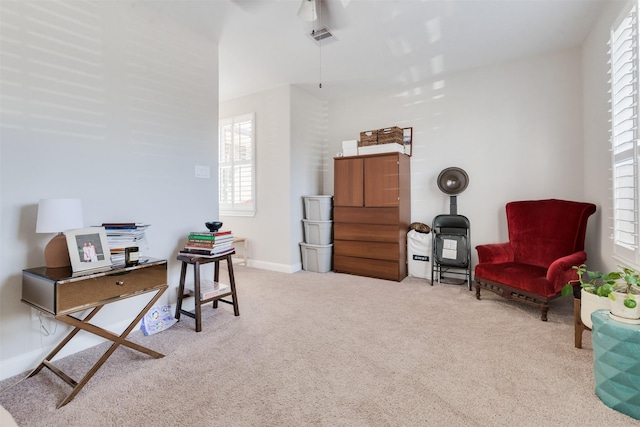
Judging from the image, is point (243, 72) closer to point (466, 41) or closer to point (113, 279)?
point (466, 41)

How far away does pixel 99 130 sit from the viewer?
6.90 feet

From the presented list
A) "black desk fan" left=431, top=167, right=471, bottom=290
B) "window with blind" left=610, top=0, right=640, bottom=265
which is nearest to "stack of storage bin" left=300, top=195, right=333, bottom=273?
"black desk fan" left=431, top=167, right=471, bottom=290

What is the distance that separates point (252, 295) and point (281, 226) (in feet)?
4.12

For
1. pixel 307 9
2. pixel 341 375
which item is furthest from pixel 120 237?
pixel 307 9

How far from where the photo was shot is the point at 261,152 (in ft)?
14.1

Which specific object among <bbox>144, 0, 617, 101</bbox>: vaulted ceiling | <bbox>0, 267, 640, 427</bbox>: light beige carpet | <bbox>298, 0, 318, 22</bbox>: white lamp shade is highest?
<bbox>144, 0, 617, 101</bbox>: vaulted ceiling

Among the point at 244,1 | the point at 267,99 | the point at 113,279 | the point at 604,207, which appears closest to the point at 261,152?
the point at 267,99

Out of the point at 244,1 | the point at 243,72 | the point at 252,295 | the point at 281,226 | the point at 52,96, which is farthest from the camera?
the point at 281,226

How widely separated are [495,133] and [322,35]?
2.31 m

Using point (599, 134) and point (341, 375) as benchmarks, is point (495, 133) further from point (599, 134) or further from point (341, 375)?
point (341, 375)

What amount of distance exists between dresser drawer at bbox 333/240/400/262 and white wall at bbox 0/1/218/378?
1.82 metres

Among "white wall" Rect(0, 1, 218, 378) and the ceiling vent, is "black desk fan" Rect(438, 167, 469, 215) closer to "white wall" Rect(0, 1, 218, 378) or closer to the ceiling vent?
the ceiling vent

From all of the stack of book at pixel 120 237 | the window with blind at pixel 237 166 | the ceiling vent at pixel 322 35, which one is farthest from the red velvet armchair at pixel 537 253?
the window with blind at pixel 237 166

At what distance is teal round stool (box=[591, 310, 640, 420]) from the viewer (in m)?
1.34
